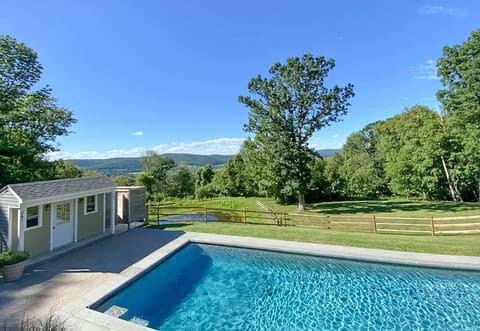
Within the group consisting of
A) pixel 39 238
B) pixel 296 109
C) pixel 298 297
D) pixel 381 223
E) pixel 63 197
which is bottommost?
pixel 298 297

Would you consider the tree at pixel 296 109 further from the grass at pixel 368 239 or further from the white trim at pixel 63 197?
the white trim at pixel 63 197

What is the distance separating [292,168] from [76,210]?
14.1m

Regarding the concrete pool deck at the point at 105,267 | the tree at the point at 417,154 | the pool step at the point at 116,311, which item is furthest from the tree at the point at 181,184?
the pool step at the point at 116,311

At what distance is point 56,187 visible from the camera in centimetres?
858

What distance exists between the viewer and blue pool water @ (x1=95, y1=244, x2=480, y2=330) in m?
5.13

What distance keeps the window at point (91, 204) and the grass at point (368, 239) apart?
11.6ft

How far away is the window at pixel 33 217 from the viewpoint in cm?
773

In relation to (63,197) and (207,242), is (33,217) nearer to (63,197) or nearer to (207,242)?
(63,197)

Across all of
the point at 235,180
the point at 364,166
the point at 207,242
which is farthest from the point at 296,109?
the point at 364,166

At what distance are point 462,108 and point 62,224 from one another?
26255mm

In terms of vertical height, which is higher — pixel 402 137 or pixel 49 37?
pixel 49 37

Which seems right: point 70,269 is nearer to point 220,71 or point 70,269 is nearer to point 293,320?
point 293,320

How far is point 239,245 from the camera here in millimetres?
9656

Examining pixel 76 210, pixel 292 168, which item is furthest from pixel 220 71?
pixel 76 210
